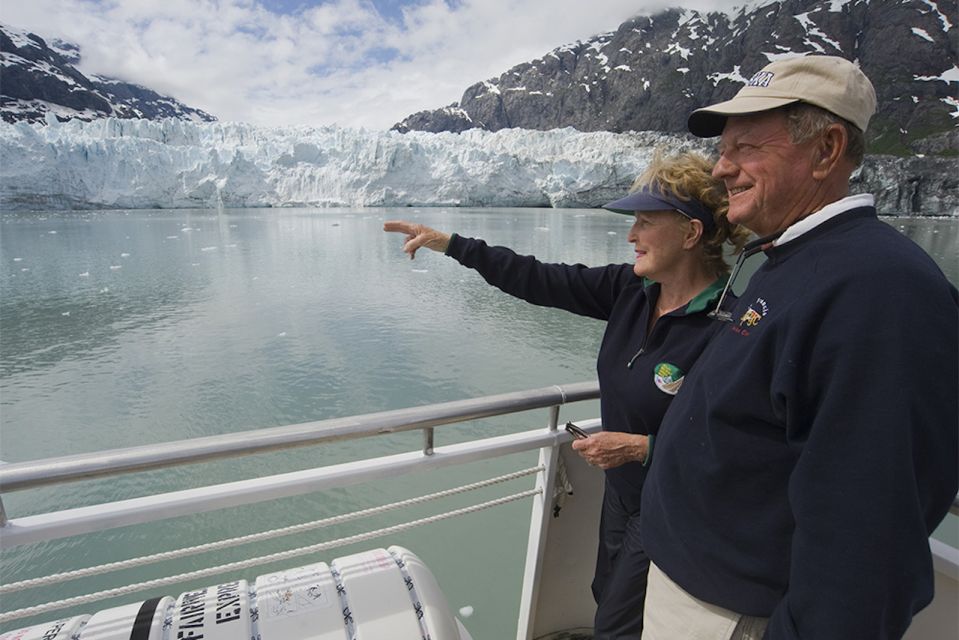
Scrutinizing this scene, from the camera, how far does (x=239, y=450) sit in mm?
909

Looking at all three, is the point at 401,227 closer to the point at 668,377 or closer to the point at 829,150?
the point at 668,377

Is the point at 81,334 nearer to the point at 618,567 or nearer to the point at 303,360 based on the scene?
the point at 303,360

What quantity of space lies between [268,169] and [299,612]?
33511 mm

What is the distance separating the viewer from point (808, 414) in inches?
22.4

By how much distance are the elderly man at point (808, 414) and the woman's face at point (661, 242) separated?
250mm

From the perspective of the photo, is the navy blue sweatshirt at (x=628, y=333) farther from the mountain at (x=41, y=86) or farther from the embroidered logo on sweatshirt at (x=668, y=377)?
the mountain at (x=41, y=86)

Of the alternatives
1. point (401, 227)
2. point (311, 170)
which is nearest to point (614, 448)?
point (401, 227)

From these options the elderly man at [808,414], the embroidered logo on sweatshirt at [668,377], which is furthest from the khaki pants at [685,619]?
the embroidered logo on sweatshirt at [668,377]

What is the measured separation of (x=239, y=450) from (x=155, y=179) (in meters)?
33.4

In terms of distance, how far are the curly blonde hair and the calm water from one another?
1685mm

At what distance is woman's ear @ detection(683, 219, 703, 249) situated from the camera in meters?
1.04

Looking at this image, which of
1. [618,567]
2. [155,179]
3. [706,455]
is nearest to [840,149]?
[706,455]

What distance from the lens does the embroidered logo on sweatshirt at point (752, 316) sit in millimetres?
644

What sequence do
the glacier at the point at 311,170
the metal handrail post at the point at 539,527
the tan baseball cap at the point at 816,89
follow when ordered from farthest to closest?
the glacier at the point at 311,170 → the metal handrail post at the point at 539,527 → the tan baseball cap at the point at 816,89
